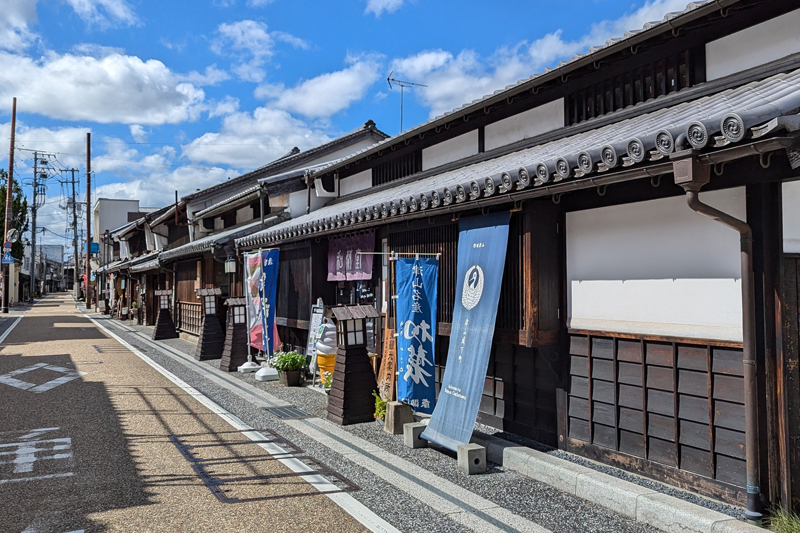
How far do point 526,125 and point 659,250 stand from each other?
4.03 m

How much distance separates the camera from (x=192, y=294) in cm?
2455

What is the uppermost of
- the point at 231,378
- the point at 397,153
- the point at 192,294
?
the point at 397,153

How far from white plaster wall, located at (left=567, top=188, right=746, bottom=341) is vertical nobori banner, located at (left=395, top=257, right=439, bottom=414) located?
2302 mm

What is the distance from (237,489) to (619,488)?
412cm

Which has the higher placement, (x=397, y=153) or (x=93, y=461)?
(x=397, y=153)

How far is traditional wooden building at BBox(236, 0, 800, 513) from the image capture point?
507 centimetres

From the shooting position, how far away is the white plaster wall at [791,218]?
201 inches

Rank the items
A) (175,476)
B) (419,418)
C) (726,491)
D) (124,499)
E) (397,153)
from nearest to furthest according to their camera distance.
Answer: (726,491) < (124,499) < (175,476) < (419,418) < (397,153)

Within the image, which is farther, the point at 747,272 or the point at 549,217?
the point at 549,217

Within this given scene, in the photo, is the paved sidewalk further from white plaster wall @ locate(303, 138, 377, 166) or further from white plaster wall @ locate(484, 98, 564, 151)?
white plaster wall @ locate(303, 138, 377, 166)

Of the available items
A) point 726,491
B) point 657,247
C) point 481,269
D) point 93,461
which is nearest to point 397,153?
point 481,269

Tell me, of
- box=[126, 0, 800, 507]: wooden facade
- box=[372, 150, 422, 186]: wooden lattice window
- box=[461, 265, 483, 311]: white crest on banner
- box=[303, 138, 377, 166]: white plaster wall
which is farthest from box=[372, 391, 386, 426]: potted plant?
box=[303, 138, 377, 166]: white plaster wall

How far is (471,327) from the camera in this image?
779cm

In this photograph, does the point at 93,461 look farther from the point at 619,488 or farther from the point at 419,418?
the point at 619,488
